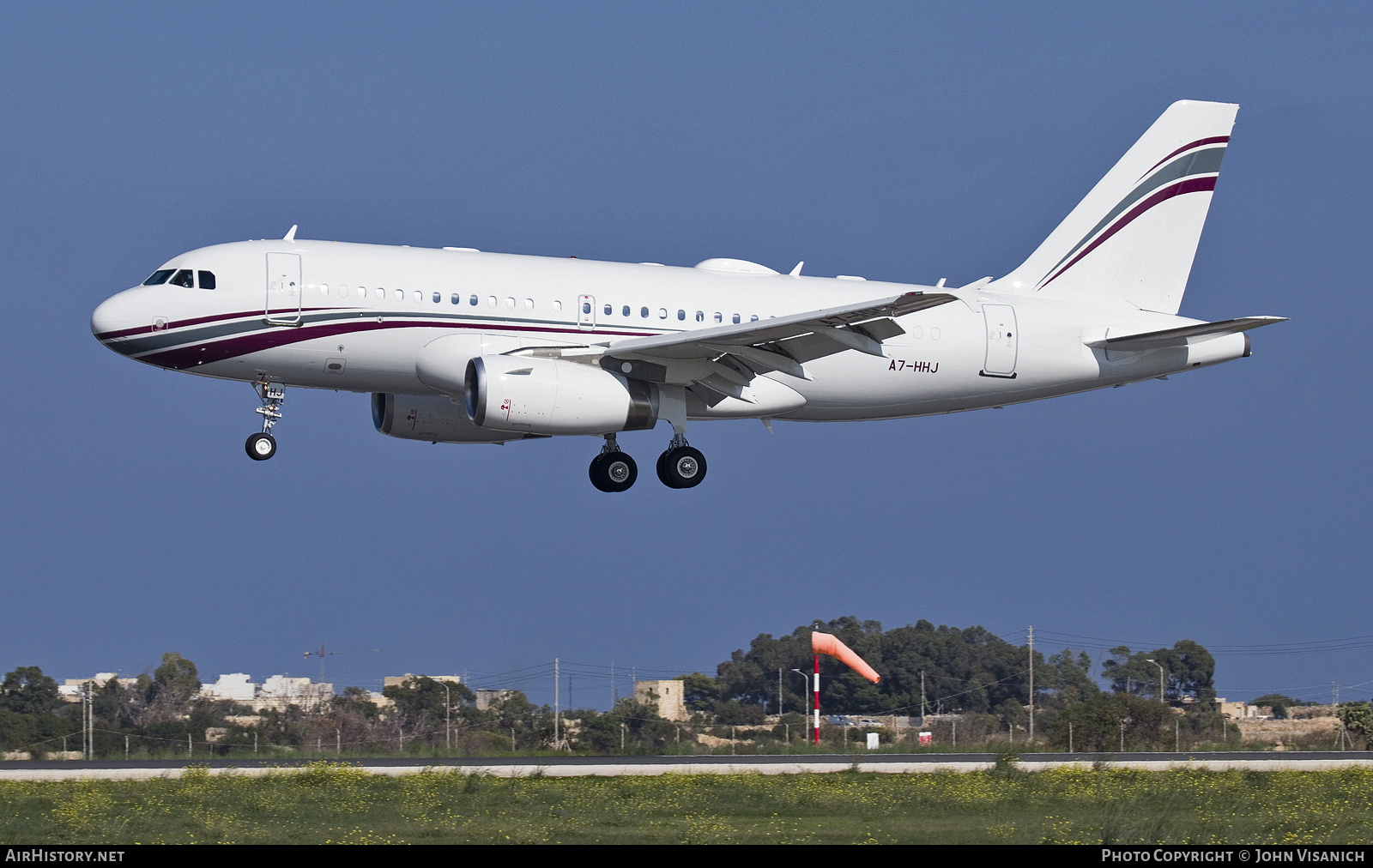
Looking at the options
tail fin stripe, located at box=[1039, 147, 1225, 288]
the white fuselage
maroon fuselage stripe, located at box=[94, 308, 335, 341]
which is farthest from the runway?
tail fin stripe, located at box=[1039, 147, 1225, 288]

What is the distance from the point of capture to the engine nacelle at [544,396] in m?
32.5

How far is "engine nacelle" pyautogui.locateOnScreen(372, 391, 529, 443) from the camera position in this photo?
37938 millimetres

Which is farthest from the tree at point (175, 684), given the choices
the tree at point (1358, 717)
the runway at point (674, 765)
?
the tree at point (1358, 717)

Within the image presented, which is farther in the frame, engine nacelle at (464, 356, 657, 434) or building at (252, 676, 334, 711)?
building at (252, 676, 334, 711)

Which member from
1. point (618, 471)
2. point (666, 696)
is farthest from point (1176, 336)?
point (666, 696)

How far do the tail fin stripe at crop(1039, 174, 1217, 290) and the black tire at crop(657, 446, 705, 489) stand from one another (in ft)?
35.6

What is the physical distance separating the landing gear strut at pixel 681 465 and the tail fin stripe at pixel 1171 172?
12156 millimetres

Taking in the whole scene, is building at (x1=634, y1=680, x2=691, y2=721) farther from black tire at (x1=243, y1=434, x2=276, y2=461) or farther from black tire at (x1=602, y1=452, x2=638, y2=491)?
black tire at (x1=243, y1=434, x2=276, y2=461)

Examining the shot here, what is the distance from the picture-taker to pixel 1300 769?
34312 millimetres

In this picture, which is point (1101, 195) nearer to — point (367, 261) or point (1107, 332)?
point (1107, 332)

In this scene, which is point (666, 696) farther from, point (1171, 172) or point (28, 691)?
point (1171, 172)

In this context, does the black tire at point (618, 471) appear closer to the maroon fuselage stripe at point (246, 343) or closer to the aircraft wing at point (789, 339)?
the aircraft wing at point (789, 339)

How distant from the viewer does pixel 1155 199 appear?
139 ft

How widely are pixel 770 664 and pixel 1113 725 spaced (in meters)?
37.8
